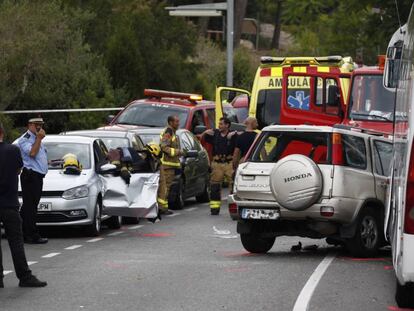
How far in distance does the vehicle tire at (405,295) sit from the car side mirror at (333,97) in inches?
489

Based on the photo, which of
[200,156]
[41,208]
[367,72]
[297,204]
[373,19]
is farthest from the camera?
[373,19]

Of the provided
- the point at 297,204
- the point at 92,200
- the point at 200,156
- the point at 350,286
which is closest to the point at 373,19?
the point at 200,156

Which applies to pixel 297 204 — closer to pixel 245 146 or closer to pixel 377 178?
pixel 377 178

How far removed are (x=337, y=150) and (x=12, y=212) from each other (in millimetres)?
4919

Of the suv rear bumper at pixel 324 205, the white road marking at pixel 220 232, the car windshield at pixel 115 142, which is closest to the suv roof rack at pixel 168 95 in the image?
the car windshield at pixel 115 142

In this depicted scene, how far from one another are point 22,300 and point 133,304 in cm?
116

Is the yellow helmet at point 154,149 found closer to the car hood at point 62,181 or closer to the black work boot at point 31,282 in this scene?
the car hood at point 62,181

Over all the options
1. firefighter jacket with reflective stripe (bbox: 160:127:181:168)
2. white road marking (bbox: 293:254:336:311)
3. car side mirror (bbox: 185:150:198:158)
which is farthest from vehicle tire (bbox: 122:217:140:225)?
white road marking (bbox: 293:254:336:311)

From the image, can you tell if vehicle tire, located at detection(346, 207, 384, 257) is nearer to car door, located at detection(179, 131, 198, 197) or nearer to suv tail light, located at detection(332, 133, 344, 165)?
suv tail light, located at detection(332, 133, 344, 165)

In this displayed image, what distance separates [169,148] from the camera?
24859 millimetres

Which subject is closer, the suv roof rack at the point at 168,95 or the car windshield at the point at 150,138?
the car windshield at the point at 150,138

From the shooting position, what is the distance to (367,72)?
24188mm

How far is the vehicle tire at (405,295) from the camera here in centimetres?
1245

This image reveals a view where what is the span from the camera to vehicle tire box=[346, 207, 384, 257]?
17281 mm
